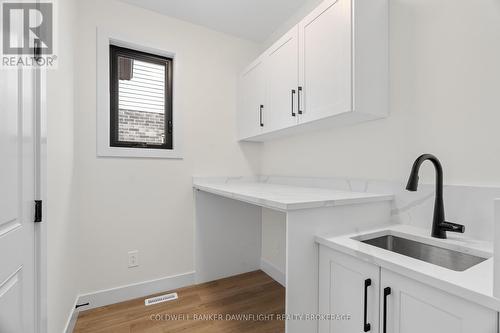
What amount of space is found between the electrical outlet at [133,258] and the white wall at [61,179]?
375 millimetres

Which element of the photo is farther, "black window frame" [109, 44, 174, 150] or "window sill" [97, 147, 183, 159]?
"black window frame" [109, 44, 174, 150]

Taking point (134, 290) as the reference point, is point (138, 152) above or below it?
above

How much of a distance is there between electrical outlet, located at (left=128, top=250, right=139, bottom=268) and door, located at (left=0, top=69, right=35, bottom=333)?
3.35ft

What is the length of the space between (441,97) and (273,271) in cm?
197

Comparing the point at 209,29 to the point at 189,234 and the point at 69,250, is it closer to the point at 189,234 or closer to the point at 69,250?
the point at 189,234

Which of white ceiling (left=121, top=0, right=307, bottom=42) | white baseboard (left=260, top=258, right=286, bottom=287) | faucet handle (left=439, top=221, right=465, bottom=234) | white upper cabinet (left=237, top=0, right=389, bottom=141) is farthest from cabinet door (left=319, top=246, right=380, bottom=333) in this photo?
white ceiling (left=121, top=0, right=307, bottom=42)

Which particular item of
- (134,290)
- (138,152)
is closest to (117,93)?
(138,152)

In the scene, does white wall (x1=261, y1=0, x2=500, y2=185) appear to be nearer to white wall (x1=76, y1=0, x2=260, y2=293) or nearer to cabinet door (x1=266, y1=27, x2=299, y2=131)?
cabinet door (x1=266, y1=27, x2=299, y2=131)

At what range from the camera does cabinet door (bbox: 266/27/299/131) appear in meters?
1.70

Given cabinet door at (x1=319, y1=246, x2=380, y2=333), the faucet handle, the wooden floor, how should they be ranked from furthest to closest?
the wooden floor
the faucet handle
cabinet door at (x1=319, y1=246, x2=380, y2=333)

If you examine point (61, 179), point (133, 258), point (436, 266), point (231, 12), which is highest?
point (231, 12)

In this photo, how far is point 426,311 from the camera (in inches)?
29.6

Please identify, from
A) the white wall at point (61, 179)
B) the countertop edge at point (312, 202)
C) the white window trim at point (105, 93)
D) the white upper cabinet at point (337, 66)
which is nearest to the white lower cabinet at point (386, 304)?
the countertop edge at point (312, 202)

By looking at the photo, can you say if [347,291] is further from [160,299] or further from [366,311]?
[160,299]
